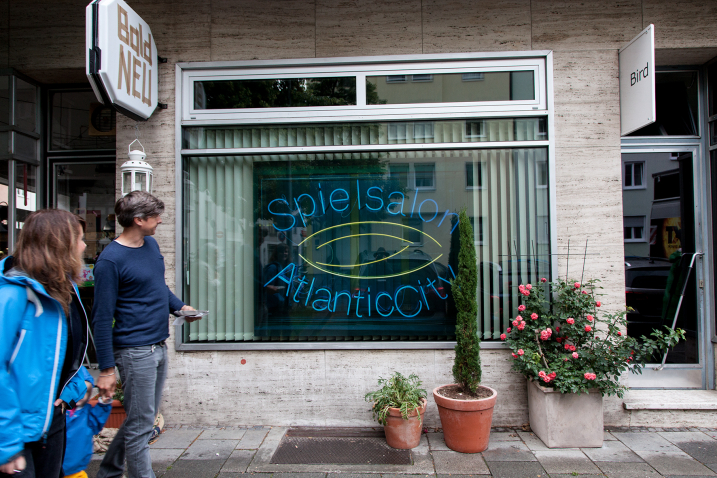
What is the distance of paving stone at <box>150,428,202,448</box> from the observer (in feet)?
12.4

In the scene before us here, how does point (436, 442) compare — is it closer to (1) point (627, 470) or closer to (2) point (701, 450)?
(1) point (627, 470)

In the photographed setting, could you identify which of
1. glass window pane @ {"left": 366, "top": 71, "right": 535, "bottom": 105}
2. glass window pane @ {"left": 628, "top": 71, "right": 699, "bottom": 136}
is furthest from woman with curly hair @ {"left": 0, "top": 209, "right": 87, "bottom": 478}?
glass window pane @ {"left": 628, "top": 71, "right": 699, "bottom": 136}

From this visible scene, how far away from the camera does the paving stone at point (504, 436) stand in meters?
3.83

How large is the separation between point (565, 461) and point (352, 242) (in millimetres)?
2609

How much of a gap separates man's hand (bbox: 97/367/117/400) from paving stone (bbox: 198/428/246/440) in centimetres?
178

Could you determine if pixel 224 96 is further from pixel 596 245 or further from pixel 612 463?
pixel 612 463

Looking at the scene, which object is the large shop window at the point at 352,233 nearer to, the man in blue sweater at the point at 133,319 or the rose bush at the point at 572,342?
the rose bush at the point at 572,342

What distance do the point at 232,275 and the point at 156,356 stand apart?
1721 millimetres

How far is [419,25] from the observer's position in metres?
4.29

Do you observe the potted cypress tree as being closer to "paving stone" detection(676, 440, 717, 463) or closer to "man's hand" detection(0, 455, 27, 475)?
"paving stone" detection(676, 440, 717, 463)

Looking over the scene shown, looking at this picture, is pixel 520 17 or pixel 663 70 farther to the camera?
pixel 663 70

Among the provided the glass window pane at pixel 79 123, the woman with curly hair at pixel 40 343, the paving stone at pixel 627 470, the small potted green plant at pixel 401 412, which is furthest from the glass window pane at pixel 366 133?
the paving stone at pixel 627 470

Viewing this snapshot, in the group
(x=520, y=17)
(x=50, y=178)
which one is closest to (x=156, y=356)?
(x=50, y=178)

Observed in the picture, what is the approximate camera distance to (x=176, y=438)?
12.9ft
